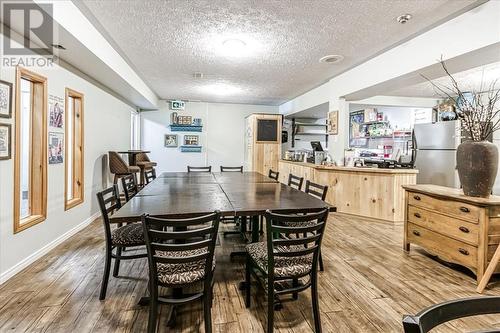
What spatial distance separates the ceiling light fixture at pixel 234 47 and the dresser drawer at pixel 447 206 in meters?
2.81

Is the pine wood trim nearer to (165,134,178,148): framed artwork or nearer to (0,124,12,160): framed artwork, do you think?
(0,124,12,160): framed artwork

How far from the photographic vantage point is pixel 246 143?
790 cm

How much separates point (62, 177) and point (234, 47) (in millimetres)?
2809

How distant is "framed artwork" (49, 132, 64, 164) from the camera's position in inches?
129

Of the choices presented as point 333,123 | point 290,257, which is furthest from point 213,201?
point 333,123

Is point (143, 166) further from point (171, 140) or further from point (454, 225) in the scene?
point (454, 225)

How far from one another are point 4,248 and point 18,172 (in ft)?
2.34

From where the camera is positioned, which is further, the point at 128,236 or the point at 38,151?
the point at 38,151

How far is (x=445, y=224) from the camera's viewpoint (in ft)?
9.17

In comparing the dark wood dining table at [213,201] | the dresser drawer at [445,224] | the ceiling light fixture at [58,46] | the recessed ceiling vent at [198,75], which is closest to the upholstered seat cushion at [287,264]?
the dark wood dining table at [213,201]

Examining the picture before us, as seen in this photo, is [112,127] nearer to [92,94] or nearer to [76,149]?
[92,94]

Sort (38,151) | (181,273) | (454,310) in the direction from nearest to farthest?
1. (454,310)
2. (181,273)
3. (38,151)

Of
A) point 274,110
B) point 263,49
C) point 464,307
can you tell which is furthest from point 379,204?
point 274,110

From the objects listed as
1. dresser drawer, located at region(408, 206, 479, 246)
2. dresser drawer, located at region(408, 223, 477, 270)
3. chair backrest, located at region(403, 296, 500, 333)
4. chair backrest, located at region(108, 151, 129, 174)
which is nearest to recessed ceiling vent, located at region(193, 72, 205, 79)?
A: chair backrest, located at region(108, 151, 129, 174)
